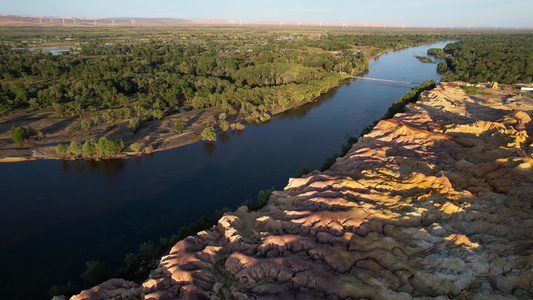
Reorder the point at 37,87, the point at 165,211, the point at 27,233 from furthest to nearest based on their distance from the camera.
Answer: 1. the point at 37,87
2. the point at 165,211
3. the point at 27,233

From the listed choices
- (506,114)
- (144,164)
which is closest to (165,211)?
(144,164)

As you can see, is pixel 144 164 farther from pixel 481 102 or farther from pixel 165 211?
pixel 481 102

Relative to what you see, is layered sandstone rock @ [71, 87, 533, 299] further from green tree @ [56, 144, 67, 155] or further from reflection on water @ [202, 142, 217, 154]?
green tree @ [56, 144, 67, 155]

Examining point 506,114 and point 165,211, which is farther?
point 506,114

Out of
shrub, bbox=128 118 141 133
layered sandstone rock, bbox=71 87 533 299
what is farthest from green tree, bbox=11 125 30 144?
layered sandstone rock, bbox=71 87 533 299

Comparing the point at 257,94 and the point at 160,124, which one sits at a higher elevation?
the point at 257,94
